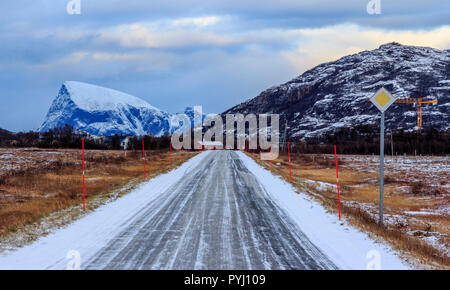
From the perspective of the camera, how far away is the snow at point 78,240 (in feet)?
22.7

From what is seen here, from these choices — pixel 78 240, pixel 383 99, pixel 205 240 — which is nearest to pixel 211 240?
pixel 205 240

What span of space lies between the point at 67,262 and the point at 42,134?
124 m

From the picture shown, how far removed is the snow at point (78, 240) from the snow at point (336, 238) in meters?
5.19

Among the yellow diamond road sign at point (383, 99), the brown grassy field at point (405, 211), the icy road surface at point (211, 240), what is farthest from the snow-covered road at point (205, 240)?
the yellow diamond road sign at point (383, 99)

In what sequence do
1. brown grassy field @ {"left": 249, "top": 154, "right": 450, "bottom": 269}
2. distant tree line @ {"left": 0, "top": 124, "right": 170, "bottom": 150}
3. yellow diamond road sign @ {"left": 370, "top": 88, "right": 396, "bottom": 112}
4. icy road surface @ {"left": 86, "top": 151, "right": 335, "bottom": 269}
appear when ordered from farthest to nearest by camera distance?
distant tree line @ {"left": 0, "top": 124, "right": 170, "bottom": 150}, yellow diamond road sign @ {"left": 370, "top": 88, "right": 396, "bottom": 112}, brown grassy field @ {"left": 249, "top": 154, "right": 450, "bottom": 269}, icy road surface @ {"left": 86, "top": 151, "right": 335, "bottom": 269}

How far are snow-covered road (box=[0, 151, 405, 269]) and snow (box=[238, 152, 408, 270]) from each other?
2 centimetres

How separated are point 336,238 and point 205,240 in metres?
3.40

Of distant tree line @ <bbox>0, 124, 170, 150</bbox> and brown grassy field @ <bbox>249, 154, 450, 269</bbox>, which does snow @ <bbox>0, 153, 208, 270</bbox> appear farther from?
distant tree line @ <bbox>0, 124, 170, 150</bbox>

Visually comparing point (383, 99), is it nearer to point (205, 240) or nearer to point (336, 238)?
point (336, 238)

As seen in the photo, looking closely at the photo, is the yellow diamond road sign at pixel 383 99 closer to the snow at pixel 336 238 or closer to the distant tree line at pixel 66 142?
the snow at pixel 336 238

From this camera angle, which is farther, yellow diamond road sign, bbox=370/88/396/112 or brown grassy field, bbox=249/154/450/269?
yellow diamond road sign, bbox=370/88/396/112

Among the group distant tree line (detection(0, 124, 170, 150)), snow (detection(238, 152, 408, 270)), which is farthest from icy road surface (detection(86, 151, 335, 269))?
distant tree line (detection(0, 124, 170, 150))

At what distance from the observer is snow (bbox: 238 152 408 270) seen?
23.7 feet
